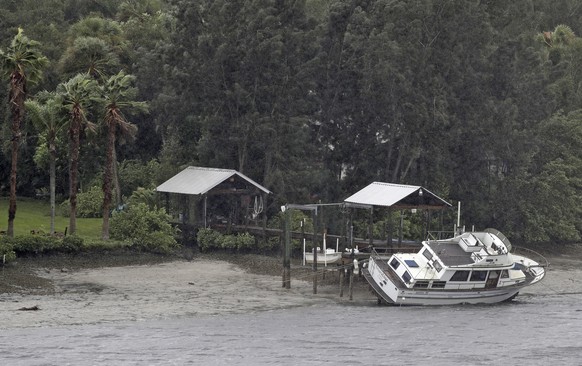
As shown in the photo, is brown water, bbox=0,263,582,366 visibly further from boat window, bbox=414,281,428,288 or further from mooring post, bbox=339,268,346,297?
boat window, bbox=414,281,428,288

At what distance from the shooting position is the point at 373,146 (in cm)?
8069

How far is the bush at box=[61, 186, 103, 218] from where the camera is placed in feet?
248

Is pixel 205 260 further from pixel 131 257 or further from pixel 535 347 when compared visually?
pixel 535 347

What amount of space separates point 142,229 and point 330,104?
17.8m

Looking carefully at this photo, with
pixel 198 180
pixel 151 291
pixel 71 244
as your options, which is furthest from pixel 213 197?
pixel 151 291

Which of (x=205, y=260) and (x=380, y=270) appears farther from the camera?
(x=205, y=260)

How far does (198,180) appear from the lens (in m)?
72.9

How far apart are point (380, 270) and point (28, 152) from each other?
1254 inches

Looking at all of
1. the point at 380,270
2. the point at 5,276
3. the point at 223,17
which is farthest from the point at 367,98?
the point at 5,276

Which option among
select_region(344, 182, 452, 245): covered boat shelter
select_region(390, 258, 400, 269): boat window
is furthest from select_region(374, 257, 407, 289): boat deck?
select_region(344, 182, 452, 245): covered boat shelter

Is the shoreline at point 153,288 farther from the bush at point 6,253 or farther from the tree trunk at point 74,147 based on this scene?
the tree trunk at point 74,147

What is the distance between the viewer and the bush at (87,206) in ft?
248

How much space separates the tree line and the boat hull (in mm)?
17467

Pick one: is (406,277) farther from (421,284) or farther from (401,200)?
(401,200)
